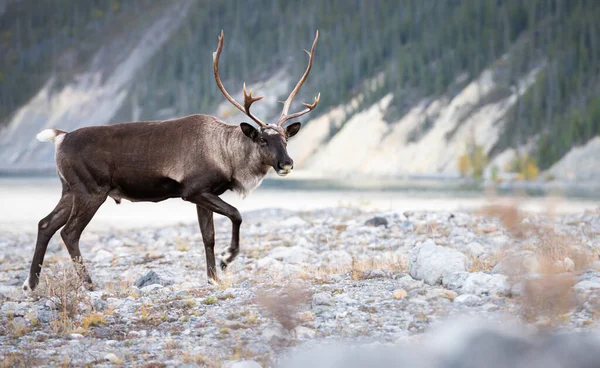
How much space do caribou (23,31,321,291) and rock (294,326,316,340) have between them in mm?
3649

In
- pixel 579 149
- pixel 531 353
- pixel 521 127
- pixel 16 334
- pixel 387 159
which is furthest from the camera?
pixel 387 159

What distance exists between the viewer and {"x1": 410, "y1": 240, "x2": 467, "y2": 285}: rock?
9.38 meters

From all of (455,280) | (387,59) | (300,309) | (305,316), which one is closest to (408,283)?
(455,280)

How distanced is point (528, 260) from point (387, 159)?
79848mm

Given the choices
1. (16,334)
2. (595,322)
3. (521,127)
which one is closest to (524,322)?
(595,322)

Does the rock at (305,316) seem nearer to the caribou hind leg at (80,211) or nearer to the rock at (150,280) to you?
the rock at (150,280)

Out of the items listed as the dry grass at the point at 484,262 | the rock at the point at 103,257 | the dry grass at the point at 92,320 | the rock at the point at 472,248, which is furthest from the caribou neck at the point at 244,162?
the rock at the point at 103,257

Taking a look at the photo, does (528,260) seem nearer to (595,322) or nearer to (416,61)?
(595,322)

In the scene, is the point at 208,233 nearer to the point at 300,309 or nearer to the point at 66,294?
the point at 66,294

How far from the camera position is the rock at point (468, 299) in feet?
26.7

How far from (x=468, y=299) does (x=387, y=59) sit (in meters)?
118

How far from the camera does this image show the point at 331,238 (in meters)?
17.2

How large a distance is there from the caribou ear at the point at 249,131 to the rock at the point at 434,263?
285cm

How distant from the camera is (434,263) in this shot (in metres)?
9.55
